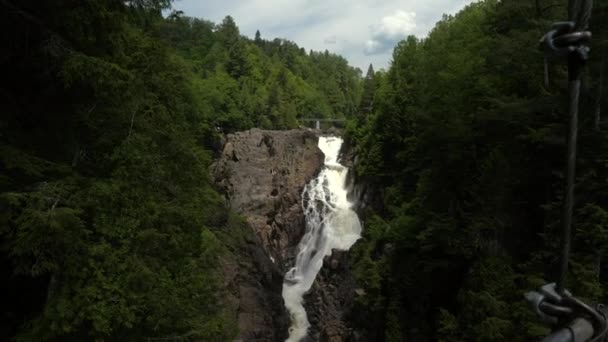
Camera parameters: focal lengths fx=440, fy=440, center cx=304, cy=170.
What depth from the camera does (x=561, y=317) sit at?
146cm

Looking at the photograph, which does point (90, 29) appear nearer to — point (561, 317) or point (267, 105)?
point (561, 317)

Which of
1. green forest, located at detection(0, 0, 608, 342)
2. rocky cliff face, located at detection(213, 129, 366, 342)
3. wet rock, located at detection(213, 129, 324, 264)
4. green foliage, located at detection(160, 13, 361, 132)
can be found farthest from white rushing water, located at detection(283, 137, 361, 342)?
green foliage, located at detection(160, 13, 361, 132)

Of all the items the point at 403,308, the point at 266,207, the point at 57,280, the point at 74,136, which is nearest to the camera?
the point at 57,280

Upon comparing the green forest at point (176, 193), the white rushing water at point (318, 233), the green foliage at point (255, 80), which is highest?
the green foliage at point (255, 80)

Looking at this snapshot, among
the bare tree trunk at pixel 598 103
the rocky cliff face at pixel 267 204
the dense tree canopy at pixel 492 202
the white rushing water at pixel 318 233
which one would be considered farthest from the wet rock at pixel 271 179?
the bare tree trunk at pixel 598 103

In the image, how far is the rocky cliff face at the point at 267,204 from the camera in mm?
21109

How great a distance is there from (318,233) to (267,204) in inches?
177

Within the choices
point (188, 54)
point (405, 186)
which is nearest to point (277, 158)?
point (405, 186)

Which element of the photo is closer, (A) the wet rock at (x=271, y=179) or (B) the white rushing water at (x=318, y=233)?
(B) the white rushing water at (x=318, y=233)

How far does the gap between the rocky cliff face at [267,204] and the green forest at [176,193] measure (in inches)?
117

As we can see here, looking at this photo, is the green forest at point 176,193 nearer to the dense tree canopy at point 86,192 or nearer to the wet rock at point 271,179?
the dense tree canopy at point 86,192

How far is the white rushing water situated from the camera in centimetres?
2719

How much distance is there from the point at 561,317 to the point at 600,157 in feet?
31.7

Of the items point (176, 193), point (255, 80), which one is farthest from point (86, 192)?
point (255, 80)
